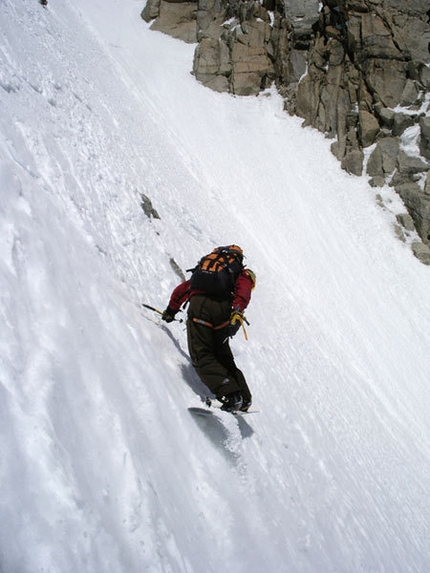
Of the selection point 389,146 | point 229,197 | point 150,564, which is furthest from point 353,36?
point 150,564

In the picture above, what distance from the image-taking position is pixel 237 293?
4156 mm

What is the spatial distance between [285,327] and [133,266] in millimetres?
4644

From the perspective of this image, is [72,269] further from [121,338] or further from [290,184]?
[290,184]

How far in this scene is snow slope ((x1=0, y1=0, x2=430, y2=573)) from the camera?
2.25 metres

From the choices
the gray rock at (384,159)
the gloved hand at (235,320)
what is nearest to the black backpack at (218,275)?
the gloved hand at (235,320)

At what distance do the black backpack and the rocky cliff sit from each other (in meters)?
15.2

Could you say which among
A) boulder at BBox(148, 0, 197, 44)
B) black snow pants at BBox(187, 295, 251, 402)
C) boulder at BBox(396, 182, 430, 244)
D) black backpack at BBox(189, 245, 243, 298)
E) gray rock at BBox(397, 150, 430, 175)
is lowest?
boulder at BBox(396, 182, 430, 244)

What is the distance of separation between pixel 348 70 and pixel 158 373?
77.8 ft

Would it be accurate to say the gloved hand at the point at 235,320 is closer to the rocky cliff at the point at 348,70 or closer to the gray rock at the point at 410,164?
the rocky cliff at the point at 348,70

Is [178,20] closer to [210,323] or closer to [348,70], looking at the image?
[348,70]

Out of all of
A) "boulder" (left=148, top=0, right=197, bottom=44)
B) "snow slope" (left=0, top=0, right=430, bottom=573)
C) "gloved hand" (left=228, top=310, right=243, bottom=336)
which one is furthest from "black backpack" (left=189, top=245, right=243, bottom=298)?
"boulder" (left=148, top=0, right=197, bottom=44)

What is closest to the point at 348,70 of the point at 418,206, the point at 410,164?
the point at 410,164

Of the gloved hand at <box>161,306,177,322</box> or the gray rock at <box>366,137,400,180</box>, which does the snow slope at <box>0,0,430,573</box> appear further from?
the gray rock at <box>366,137,400,180</box>

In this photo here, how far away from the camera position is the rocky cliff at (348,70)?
63.8 feet
